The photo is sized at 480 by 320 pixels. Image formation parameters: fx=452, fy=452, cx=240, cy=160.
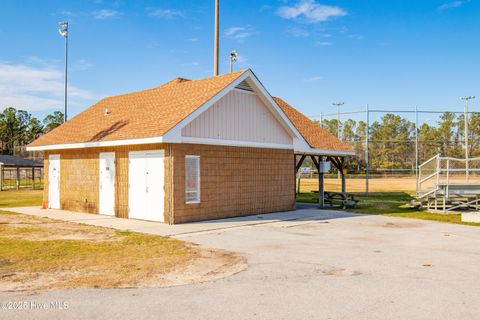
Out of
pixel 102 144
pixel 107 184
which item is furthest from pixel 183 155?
pixel 107 184

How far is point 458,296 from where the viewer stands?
675 cm

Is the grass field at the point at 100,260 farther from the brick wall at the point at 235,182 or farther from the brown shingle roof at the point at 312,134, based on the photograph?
the brown shingle roof at the point at 312,134

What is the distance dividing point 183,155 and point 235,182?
2.93m

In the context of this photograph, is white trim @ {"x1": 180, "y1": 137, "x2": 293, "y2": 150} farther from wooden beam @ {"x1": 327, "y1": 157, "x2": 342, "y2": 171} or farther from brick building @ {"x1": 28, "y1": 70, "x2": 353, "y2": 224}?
wooden beam @ {"x1": 327, "y1": 157, "x2": 342, "y2": 171}

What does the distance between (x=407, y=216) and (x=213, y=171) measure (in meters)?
8.43

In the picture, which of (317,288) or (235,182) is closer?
(317,288)

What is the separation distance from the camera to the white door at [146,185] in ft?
50.4

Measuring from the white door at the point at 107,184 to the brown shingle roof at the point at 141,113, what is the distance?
2.79 ft

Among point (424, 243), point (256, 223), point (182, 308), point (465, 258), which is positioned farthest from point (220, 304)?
point (256, 223)

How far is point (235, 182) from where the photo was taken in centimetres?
1736

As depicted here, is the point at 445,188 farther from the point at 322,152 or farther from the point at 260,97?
the point at 260,97

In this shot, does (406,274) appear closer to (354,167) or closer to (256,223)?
(256,223)

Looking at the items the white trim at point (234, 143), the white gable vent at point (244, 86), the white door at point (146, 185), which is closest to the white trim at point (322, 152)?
the white trim at point (234, 143)

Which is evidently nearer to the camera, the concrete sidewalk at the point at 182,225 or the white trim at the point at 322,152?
the concrete sidewalk at the point at 182,225
